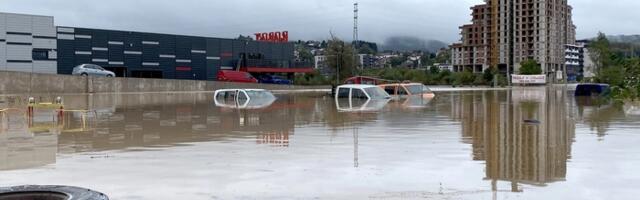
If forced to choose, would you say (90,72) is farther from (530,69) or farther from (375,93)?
(530,69)

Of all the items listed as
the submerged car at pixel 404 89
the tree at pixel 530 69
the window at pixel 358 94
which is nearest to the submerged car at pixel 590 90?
the submerged car at pixel 404 89

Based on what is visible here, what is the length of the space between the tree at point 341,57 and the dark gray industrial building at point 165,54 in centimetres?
492

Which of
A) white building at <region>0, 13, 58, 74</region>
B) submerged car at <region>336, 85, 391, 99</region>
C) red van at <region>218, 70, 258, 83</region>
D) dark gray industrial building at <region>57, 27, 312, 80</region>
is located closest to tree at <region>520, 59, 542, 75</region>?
dark gray industrial building at <region>57, 27, 312, 80</region>

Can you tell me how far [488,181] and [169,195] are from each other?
4317 millimetres

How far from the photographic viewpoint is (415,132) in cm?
1789

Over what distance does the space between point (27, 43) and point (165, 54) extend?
57.1 ft

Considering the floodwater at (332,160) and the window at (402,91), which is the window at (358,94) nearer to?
the window at (402,91)

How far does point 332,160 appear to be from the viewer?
12.0m

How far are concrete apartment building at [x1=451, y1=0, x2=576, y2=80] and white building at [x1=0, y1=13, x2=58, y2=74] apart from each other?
109 meters

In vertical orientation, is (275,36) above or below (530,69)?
above

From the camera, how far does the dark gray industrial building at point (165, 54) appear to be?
8138 cm

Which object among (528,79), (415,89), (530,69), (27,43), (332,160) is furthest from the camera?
(530,69)

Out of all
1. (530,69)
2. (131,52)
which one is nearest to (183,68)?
(131,52)

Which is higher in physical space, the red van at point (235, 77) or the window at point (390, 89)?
the red van at point (235, 77)
